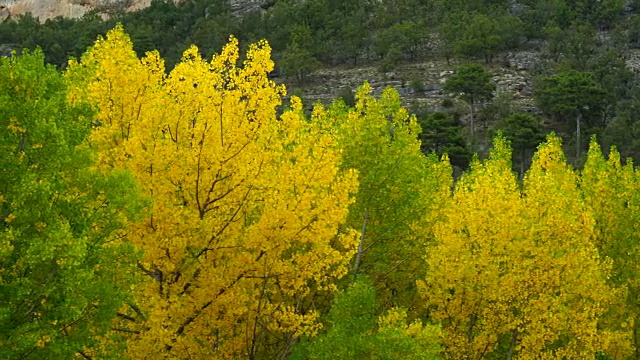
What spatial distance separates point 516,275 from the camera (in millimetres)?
15414

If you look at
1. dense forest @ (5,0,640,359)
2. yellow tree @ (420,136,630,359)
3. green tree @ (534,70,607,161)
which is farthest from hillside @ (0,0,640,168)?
yellow tree @ (420,136,630,359)

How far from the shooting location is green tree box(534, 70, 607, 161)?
172 ft

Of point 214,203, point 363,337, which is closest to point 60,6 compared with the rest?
point 214,203

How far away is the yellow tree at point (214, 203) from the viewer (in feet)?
40.2

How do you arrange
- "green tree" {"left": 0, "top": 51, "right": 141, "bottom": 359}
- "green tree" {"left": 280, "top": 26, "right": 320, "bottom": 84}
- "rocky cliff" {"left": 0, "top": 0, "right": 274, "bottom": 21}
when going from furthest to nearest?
"rocky cliff" {"left": 0, "top": 0, "right": 274, "bottom": 21}
"green tree" {"left": 280, "top": 26, "right": 320, "bottom": 84}
"green tree" {"left": 0, "top": 51, "right": 141, "bottom": 359}

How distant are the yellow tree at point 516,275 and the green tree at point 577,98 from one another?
121ft

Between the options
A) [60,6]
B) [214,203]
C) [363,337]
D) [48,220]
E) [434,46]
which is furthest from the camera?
[60,6]

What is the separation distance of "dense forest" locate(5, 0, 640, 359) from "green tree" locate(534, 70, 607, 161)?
33.0m

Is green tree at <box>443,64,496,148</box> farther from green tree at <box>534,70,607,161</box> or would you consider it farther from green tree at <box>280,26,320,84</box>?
green tree at <box>280,26,320,84</box>

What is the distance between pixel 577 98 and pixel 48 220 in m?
49.7

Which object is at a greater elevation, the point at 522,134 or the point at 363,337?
the point at 363,337

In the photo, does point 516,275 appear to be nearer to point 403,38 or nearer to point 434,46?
point 403,38

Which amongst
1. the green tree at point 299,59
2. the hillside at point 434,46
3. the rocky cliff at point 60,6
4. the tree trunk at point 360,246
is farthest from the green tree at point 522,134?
the rocky cliff at point 60,6

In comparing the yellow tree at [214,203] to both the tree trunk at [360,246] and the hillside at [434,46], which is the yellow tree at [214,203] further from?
the hillside at [434,46]
